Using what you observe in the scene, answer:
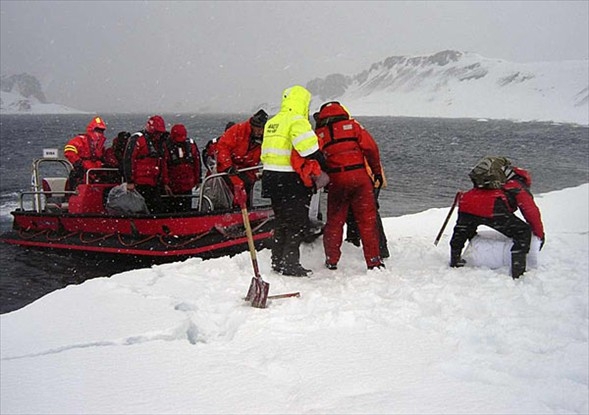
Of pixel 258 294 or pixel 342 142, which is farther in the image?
pixel 342 142

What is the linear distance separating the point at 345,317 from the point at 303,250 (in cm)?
217

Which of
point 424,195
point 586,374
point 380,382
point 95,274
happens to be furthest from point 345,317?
point 424,195

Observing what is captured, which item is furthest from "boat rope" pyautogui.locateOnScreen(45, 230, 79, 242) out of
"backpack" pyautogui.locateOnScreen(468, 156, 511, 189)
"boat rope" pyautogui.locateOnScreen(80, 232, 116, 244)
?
"backpack" pyautogui.locateOnScreen(468, 156, 511, 189)

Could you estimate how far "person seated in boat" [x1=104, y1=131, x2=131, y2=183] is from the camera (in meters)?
8.09

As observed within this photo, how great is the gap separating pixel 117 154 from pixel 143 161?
115cm

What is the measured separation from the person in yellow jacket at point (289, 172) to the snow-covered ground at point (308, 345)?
1.06 ft

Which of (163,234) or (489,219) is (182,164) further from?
(489,219)

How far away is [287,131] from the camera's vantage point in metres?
4.92

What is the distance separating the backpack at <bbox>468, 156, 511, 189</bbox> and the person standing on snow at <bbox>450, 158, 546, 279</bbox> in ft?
0.13

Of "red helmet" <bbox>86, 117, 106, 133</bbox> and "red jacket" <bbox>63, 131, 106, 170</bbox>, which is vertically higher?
"red helmet" <bbox>86, 117, 106, 133</bbox>

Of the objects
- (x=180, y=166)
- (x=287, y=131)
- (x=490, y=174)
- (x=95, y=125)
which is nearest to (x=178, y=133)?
(x=180, y=166)

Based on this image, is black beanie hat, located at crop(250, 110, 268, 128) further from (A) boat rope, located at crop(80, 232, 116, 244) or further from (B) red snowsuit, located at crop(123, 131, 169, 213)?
(A) boat rope, located at crop(80, 232, 116, 244)

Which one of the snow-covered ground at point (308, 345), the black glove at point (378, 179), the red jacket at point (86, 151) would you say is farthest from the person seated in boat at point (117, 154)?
the black glove at point (378, 179)

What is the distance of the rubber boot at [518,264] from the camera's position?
15.9 ft
